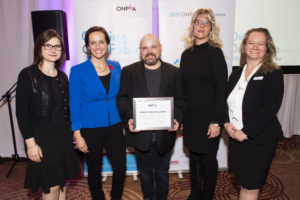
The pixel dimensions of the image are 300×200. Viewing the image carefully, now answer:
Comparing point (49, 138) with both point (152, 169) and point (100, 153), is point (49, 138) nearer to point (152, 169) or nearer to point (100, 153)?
point (100, 153)

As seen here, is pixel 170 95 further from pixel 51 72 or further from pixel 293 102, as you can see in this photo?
pixel 293 102

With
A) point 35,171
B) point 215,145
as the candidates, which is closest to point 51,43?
point 35,171

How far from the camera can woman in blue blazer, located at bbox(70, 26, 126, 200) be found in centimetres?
211

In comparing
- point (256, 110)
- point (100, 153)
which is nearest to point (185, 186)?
point (100, 153)

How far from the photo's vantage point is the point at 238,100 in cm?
195

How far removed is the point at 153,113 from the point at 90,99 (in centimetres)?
64

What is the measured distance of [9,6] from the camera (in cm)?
379

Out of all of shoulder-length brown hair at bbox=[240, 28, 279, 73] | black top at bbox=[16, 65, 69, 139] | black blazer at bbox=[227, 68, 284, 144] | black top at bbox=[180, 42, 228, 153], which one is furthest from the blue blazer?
shoulder-length brown hair at bbox=[240, 28, 279, 73]

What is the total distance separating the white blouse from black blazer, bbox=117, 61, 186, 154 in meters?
0.45

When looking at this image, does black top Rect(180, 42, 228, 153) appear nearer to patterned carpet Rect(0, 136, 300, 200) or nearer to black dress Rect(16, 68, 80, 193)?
patterned carpet Rect(0, 136, 300, 200)

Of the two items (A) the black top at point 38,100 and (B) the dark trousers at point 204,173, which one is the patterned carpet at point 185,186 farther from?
(A) the black top at point 38,100

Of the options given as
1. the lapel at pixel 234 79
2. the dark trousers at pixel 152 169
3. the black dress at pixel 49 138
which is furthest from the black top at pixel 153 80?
the black dress at pixel 49 138

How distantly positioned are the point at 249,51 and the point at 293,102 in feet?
11.3

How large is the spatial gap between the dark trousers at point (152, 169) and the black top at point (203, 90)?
13.8 inches
